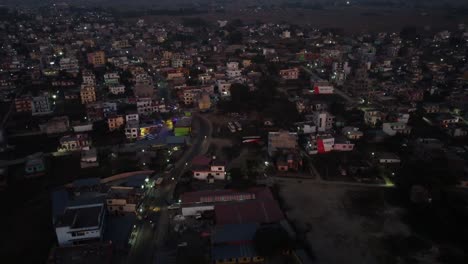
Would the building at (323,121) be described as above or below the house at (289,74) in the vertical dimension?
below

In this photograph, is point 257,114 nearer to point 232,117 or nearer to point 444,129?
point 232,117

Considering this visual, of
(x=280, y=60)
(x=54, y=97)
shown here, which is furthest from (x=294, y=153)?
(x=280, y=60)

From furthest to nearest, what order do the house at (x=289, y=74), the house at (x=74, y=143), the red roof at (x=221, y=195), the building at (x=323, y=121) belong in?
the house at (x=289, y=74) < the building at (x=323, y=121) < the house at (x=74, y=143) < the red roof at (x=221, y=195)

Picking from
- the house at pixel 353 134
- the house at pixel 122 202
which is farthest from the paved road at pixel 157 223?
the house at pixel 353 134

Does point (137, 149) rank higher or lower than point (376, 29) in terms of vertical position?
lower

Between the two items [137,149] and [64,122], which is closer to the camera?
[137,149]

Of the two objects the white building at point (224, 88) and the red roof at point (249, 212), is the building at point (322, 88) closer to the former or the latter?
the white building at point (224, 88)

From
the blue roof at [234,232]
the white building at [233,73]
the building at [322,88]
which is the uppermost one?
the white building at [233,73]
